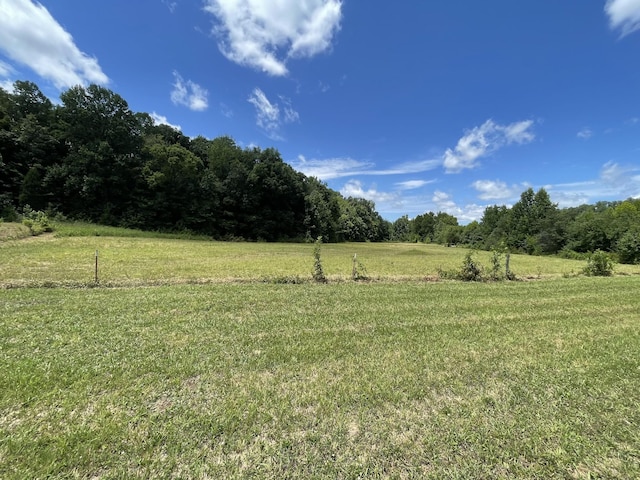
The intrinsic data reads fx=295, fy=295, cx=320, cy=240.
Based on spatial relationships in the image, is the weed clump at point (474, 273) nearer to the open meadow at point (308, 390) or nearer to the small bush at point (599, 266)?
the open meadow at point (308, 390)

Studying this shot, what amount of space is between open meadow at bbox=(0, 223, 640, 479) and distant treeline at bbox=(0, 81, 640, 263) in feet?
80.5

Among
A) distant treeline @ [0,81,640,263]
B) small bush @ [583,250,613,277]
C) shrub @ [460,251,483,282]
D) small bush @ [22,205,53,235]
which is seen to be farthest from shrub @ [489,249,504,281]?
small bush @ [22,205,53,235]

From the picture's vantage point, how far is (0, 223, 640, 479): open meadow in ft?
8.02

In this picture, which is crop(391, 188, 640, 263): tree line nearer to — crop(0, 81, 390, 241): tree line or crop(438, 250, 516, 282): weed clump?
crop(438, 250, 516, 282): weed clump

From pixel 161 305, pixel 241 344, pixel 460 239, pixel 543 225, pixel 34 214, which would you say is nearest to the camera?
pixel 241 344

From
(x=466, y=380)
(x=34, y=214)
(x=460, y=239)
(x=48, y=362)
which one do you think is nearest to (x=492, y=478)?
(x=466, y=380)

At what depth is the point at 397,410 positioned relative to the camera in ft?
10.4

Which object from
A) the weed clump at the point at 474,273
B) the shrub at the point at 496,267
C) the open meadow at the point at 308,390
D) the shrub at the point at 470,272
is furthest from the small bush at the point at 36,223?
the shrub at the point at 496,267

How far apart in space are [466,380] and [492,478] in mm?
1642

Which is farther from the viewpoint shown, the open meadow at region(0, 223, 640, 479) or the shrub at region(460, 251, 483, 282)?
the shrub at region(460, 251, 483, 282)

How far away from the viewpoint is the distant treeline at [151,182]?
31734mm

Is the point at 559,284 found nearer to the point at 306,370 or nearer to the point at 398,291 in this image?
the point at 398,291

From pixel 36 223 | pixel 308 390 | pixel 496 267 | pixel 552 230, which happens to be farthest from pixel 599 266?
pixel 552 230

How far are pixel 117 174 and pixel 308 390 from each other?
40476 mm
